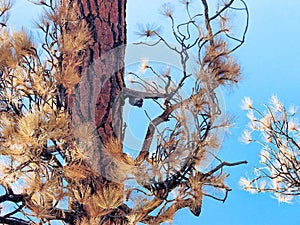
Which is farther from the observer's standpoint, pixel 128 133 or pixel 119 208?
pixel 128 133

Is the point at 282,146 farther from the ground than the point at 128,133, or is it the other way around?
the point at 282,146

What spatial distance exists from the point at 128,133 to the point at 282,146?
136 centimetres

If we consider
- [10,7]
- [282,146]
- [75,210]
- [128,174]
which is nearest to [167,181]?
[128,174]

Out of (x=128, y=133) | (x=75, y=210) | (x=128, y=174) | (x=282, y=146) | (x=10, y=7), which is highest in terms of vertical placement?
(x=282, y=146)

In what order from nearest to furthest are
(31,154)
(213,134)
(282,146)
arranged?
(31,154)
(213,134)
(282,146)

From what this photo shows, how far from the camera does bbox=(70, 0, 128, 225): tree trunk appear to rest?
1206mm

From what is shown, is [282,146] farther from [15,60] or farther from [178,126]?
[15,60]

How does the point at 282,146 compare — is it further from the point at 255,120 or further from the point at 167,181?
the point at 167,181

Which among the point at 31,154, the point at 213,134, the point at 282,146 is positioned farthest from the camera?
the point at 282,146

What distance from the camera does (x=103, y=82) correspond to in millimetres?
1332

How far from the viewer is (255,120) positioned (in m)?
2.50

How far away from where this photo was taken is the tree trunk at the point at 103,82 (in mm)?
1206

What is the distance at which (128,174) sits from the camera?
3.87ft

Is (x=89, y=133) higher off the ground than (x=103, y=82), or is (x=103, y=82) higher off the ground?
(x=103, y=82)
